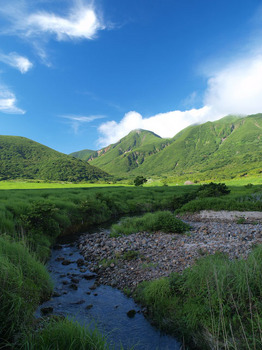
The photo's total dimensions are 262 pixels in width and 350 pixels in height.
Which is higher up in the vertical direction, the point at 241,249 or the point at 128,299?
the point at 241,249

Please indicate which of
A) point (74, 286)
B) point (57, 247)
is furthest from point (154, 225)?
point (74, 286)

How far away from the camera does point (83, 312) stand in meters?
7.97

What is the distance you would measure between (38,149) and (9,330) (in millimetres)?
214788

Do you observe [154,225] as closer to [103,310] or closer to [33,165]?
[103,310]

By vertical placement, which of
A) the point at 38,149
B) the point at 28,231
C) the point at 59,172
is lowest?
the point at 28,231

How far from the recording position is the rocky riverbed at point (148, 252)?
34.1 feet

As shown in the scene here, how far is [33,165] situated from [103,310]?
549ft

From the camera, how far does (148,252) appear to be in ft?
43.3

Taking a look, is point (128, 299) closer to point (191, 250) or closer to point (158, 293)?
point (158, 293)

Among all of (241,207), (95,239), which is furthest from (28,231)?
(241,207)

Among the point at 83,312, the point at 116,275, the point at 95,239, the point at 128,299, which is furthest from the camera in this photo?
the point at 95,239

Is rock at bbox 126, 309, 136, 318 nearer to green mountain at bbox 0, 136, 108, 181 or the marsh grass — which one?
the marsh grass

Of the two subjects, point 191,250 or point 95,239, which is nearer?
point 191,250

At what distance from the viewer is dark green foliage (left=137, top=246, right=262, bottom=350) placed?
5605mm
